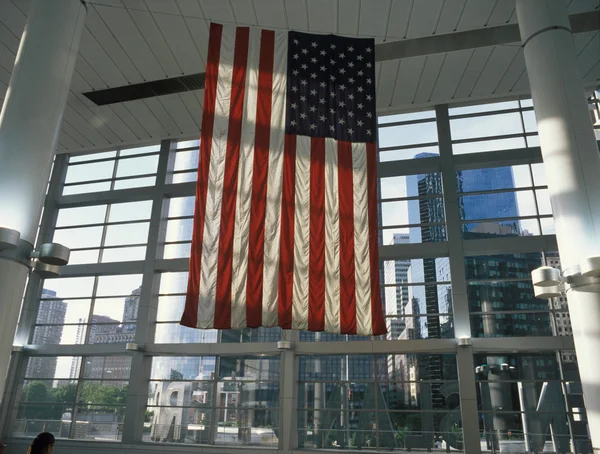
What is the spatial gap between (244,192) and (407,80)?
882 centimetres

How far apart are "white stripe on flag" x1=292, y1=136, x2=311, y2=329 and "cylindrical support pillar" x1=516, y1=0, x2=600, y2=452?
439cm

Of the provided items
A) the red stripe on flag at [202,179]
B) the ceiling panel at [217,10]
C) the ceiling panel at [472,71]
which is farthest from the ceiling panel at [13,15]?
the ceiling panel at [472,71]

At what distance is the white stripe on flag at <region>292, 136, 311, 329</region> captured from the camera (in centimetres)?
846

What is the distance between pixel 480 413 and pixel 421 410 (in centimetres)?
164

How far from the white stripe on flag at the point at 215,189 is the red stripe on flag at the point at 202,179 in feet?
0.23

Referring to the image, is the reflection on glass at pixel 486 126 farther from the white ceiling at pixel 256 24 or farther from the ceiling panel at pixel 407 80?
the ceiling panel at pixel 407 80

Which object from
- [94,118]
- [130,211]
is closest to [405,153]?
[130,211]

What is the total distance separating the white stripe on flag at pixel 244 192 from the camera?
8.37 m

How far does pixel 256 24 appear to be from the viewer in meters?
12.8

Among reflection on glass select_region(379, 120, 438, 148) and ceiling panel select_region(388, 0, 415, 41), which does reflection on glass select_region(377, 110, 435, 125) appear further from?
ceiling panel select_region(388, 0, 415, 41)

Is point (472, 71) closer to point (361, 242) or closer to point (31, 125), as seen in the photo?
point (361, 242)

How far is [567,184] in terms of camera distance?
8.27m

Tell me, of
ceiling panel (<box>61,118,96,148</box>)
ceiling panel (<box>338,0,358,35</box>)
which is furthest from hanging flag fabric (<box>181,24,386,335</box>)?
ceiling panel (<box>61,118,96,148</box>)

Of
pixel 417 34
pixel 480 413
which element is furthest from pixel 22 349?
pixel 417 34
